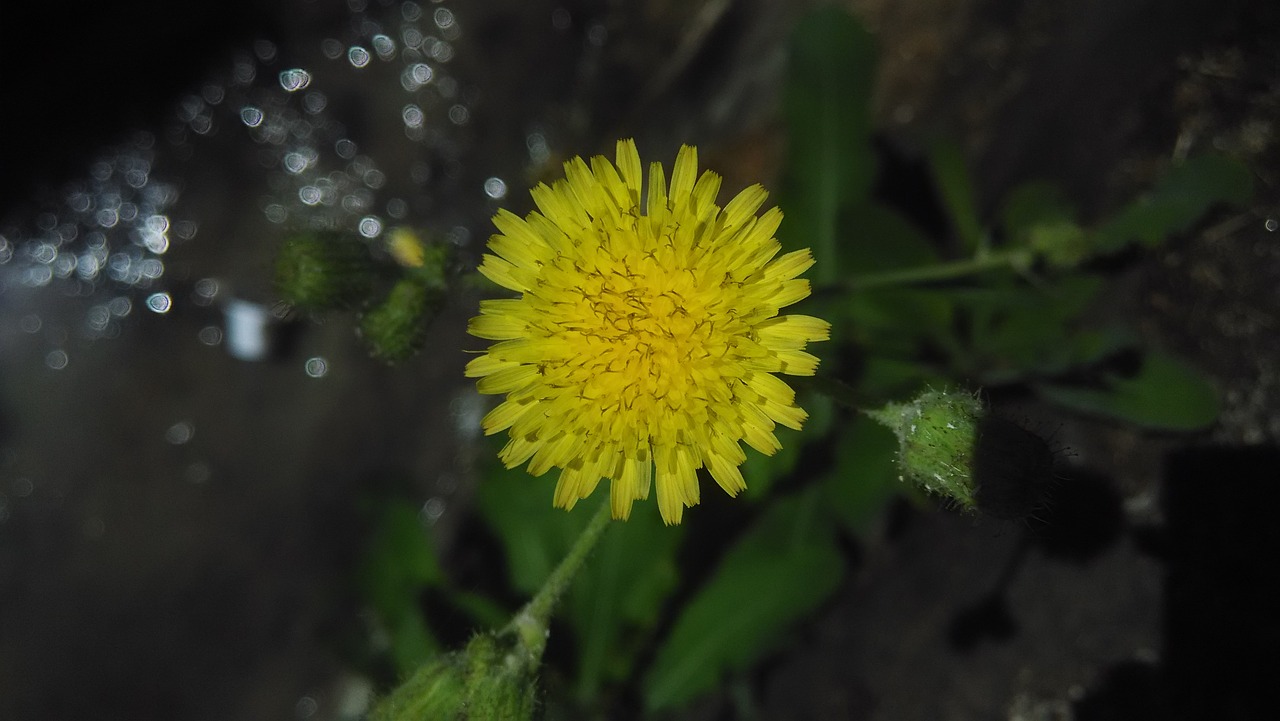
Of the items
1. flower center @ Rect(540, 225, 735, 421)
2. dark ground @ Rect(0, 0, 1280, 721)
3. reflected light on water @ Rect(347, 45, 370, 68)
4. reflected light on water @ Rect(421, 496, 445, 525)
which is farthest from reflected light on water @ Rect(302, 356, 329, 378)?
flower center @ Rect(540, 225, 735, 421)

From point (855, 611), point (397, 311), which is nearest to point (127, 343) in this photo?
point (397, 311)

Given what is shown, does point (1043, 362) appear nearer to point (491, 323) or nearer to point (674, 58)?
point (491, 323)

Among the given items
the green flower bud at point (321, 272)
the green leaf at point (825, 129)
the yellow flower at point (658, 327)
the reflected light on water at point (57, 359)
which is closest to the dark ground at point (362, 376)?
the reflected light on water at point (57, 359)

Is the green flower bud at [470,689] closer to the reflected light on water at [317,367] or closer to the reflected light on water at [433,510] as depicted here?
the reflected light on water at [433,510]

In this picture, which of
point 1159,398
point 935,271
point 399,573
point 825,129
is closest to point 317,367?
point 399,573

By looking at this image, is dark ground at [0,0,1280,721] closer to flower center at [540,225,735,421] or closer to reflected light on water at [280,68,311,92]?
reflected light on water at [280,68,311,92]

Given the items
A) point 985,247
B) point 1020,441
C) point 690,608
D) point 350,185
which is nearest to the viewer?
point 1020,441
